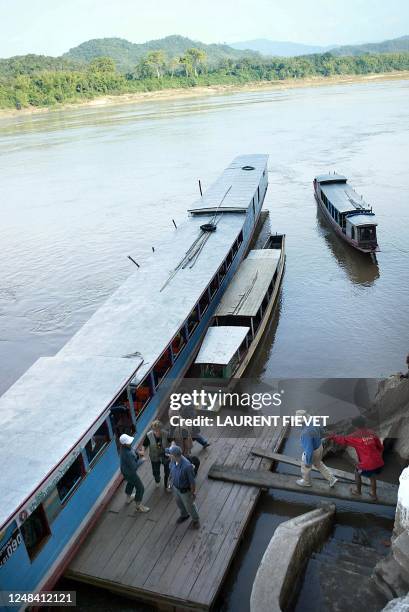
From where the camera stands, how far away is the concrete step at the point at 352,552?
26.6ft

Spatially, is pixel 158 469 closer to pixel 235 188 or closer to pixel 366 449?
pixel 366 449

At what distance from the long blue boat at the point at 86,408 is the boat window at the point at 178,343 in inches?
1.3

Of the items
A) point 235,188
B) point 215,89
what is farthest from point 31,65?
point 235,188

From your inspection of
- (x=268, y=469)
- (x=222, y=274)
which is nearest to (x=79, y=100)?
(x=222, y=274)

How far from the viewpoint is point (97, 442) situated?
30.8ft

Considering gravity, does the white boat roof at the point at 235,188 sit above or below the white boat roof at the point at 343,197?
above

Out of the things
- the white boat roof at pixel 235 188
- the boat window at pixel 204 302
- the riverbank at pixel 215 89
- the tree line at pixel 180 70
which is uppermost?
the tree line at pixel 180 70

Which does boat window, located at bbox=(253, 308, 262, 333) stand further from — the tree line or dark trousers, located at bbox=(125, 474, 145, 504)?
the tree line

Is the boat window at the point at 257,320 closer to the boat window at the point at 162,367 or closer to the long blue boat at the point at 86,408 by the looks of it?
the long blue boat at the point at 86,408

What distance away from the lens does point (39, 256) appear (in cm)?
2828

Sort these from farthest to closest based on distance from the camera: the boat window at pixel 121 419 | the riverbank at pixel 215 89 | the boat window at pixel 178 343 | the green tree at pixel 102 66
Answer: the green tree at pixel 102 66, the riverbank at pixel 215 89, the boat window at pixel 178 343, the boat window at pixel 121 419

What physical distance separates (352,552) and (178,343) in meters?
6.51

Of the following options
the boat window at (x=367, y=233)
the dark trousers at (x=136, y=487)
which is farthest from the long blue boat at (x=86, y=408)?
the boat window at (x=367, y=233)

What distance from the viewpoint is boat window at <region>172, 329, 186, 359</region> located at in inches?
510
